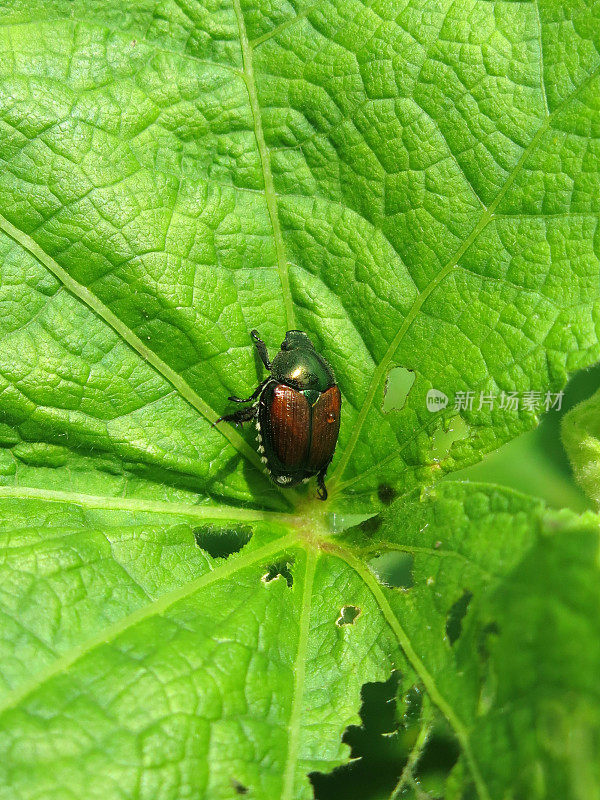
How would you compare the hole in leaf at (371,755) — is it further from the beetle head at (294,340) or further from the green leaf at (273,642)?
the beetle head at (294,340)

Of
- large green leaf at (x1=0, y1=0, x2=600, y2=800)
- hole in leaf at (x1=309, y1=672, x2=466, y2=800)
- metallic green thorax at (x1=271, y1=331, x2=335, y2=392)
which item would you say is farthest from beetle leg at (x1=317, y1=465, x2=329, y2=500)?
hole in leaf at (x1=309, y1=672, x2=466, y2=800)

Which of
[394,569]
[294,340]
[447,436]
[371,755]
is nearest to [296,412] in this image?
[294,340]

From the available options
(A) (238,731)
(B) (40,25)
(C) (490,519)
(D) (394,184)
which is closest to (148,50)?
(B) (40,25)

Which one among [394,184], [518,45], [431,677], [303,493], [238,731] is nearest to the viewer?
[238,731]

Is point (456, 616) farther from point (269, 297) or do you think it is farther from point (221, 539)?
point (269, 297)

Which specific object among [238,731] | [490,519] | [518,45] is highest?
[518,45]

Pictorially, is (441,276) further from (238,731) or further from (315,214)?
(238,731)

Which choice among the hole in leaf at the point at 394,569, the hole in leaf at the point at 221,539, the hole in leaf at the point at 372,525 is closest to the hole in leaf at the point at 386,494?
the hole in leaf at the point at 372,525
